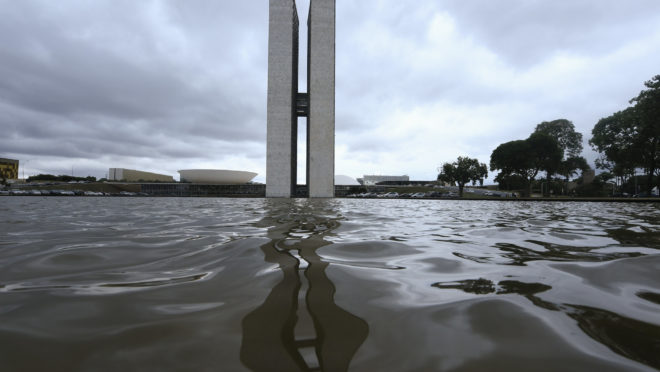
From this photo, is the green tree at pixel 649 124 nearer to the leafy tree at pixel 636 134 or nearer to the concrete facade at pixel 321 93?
the leafy tree at pixel 636 134

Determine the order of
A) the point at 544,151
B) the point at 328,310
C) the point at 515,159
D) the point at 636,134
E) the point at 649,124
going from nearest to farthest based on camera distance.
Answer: the point at 328,310 < the point at 649,124 < the point at 636,134 < the point at 544,151 < the point at 515,159

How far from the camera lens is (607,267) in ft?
6.63

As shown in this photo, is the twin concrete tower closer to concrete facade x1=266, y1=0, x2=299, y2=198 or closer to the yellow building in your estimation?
concrete facade x1=266, y1=0, x2=299, y2=198

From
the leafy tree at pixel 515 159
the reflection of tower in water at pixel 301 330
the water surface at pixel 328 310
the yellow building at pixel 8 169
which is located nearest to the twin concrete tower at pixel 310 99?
the leafy tree at pixel 515 159

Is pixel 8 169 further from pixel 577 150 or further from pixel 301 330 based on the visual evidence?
pixel 577 150

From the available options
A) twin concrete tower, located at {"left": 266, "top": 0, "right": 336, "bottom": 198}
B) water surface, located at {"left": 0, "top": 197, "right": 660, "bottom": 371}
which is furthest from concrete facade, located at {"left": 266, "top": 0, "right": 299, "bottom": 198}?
→ water surface, located at {"left": 0, "top": 197, "right": 660, "bottom": 371}

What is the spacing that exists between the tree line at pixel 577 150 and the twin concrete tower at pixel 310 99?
19.1 m

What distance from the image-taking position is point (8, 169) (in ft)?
264

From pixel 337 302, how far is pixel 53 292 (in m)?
1.44

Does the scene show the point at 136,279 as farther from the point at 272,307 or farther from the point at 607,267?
the point at 607,267

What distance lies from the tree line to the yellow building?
358ft

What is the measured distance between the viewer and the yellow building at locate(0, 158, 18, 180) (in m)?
78.5

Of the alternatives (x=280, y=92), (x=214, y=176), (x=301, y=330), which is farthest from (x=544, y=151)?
(x=214, y=176)

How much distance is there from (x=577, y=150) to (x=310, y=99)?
132ft
